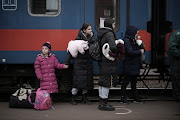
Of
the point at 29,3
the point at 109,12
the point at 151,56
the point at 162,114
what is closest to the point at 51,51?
the point at 29,3

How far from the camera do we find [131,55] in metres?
5.96

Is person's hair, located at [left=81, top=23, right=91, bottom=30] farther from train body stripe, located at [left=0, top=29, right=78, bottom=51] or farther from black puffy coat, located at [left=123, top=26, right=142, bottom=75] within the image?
black puffy coat, located at [left=123, top=26, right=142, bottom=75]

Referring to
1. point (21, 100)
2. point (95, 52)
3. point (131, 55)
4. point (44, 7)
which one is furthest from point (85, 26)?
point (21, 100)

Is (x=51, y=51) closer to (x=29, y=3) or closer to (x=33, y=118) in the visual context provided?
(x=29, y=3)

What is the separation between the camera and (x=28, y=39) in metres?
6.14

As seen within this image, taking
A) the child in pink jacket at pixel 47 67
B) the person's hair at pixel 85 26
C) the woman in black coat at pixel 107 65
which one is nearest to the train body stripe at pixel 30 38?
the child in pink jacket at pixel 47 67

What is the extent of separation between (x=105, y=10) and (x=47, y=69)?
196cm

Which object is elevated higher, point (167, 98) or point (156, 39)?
point (156, 39)

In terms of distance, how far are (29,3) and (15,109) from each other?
246 cm

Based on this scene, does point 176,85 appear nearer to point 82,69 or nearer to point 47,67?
point 82,69

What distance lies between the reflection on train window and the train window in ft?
3.03

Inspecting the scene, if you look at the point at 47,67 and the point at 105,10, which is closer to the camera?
the point at 47,67

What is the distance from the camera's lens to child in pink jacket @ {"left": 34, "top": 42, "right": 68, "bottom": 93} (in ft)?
19.2

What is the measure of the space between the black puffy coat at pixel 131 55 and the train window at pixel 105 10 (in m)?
0.65
